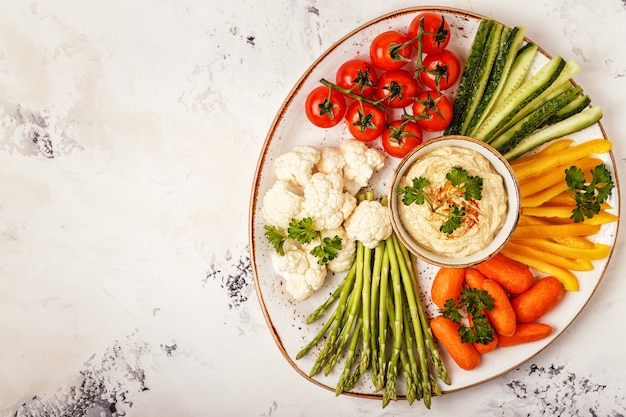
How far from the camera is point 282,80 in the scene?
2.60 m

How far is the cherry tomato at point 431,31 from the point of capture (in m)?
2.28

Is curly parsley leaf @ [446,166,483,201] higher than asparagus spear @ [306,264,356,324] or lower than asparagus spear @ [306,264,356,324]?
higher

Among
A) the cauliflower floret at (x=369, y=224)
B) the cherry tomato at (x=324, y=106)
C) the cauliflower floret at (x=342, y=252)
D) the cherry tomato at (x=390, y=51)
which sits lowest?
the cauliflower floret at (x=342, y=252)

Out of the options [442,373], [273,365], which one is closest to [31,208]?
[273,365]

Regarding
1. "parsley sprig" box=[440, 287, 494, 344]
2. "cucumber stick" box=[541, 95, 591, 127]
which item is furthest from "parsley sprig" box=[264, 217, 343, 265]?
"cucumber stick" box=[541, 95, 591, 127]

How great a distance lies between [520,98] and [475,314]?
0.95 meters

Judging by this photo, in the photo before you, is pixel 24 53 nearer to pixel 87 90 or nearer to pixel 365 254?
pixel 87 90

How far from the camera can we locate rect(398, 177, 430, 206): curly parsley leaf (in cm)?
219

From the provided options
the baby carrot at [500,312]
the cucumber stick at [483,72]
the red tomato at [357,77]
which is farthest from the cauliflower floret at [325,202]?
the baby carrot at [500,312]

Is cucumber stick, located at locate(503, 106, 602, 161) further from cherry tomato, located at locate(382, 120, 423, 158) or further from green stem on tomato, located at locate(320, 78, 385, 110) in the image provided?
green stem on tomato, located at locate(320, 78, 385, 110)

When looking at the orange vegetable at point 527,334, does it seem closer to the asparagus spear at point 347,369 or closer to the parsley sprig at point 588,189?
the parsley sprig at point 588,189

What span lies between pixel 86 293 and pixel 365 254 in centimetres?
141

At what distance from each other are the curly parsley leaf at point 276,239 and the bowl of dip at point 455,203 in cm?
48

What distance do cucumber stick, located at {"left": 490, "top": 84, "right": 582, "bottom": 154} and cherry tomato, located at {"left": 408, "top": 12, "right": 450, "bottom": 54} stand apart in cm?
46
